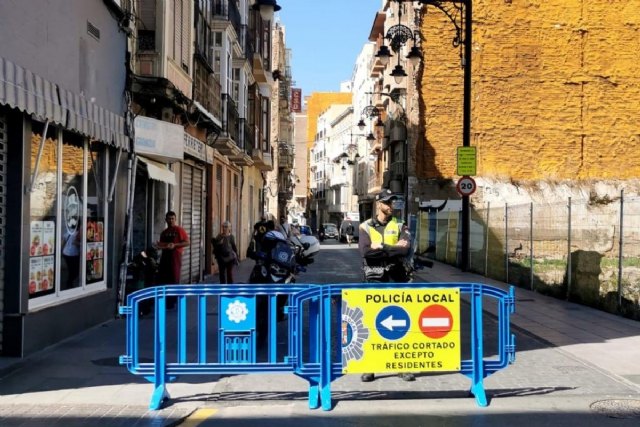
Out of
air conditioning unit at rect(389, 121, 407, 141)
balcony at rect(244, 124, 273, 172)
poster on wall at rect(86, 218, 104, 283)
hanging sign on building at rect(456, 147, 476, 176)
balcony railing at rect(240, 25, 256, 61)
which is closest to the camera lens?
poster on wall at rect(86, 218, 104, 283)

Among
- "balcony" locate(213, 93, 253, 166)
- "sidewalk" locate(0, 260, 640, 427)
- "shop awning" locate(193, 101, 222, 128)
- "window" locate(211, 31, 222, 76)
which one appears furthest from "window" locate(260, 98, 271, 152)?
"sidewalk" locate(0, 260, 640, 427)

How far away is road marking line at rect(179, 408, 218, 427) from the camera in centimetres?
580

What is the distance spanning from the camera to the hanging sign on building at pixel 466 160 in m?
20.2

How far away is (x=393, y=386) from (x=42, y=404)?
332 cm

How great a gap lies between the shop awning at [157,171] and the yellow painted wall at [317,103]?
105678 millimetres

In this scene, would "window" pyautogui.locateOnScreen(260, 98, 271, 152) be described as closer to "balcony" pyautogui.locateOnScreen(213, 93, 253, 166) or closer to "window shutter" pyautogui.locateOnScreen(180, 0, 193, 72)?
"balcony" pyautogui.locateOnScreen(213, 93, 253, 166)

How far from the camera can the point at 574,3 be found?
3678 cm

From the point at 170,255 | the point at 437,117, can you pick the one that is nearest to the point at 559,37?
the point at 437,117

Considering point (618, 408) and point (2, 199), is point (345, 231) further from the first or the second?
point (618, 408)

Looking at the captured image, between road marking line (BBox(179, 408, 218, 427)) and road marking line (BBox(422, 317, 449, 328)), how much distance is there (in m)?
2.02

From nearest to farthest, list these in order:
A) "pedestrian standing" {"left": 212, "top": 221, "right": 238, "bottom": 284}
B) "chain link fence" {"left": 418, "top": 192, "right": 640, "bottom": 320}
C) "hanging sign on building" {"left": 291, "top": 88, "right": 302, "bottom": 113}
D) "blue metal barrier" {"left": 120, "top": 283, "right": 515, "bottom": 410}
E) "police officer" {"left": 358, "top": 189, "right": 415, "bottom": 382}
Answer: "blue metal barrier" {"left": 120, "top": 283, "right": 515, "bottom": 410} → "police officer" {"left": 358, "top": 189, "right": 415, "bottom": 382} → "chain link fence" {"left": 418, "top": 192, "right": 640, "bottom": 320} → "pedestrian standing" {"left": 212, "top": 221, "right": 238, "bottom": 284} → "hanging sign on building" {"left": 291, "top": 88, "right": 302, "bottom": 113}

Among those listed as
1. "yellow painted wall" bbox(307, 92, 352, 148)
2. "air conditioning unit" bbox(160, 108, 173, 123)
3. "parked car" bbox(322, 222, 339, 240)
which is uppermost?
"yellow painted wall" bbox(307, 92, 352, 148)

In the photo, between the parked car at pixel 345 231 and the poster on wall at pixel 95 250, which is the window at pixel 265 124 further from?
the poster on wall at pixel 95 250

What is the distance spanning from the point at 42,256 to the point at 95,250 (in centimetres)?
195
